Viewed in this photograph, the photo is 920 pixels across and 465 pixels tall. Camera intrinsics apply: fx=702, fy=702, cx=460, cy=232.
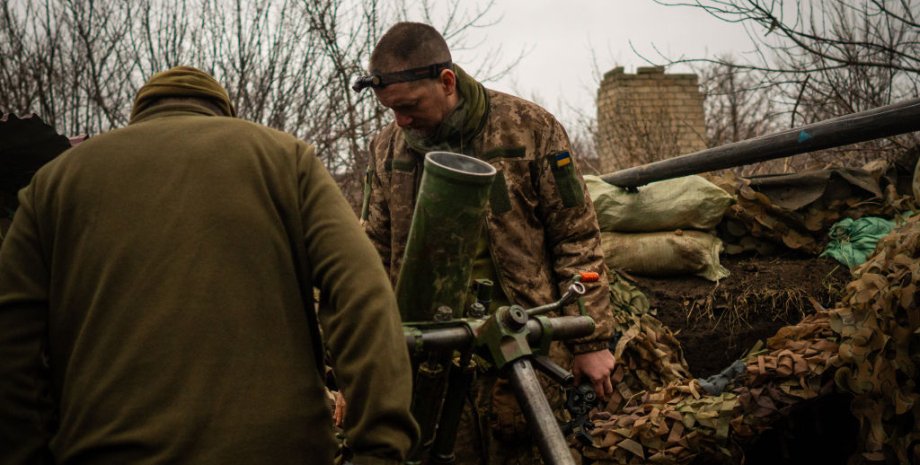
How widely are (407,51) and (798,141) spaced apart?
6.93 feet

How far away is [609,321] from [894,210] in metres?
Answer: 2.85

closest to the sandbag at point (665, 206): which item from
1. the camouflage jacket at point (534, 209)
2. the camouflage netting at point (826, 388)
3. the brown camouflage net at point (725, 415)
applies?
the camouflage netting at point (826, 388)

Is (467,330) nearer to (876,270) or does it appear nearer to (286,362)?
(286,362)

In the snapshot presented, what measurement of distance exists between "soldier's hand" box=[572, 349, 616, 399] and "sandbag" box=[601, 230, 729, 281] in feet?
7.17

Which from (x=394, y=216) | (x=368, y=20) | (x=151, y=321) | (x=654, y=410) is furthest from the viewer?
(x=368, y=20)

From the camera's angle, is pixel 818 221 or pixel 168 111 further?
pixel 818 221

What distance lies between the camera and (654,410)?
3129mm

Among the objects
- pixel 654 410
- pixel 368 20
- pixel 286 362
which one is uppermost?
pixel 368 20

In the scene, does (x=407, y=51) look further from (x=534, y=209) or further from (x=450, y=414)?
(x=450, y=414)

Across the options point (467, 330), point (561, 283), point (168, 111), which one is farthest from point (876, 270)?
point (168, 111)

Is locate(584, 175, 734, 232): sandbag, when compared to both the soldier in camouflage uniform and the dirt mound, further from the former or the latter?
the soldier in camouflage uniform

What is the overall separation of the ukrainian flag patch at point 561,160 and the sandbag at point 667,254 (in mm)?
2031

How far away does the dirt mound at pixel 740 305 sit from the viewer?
421 centimetres

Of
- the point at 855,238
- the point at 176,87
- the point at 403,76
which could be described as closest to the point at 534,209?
the point at 403,76
